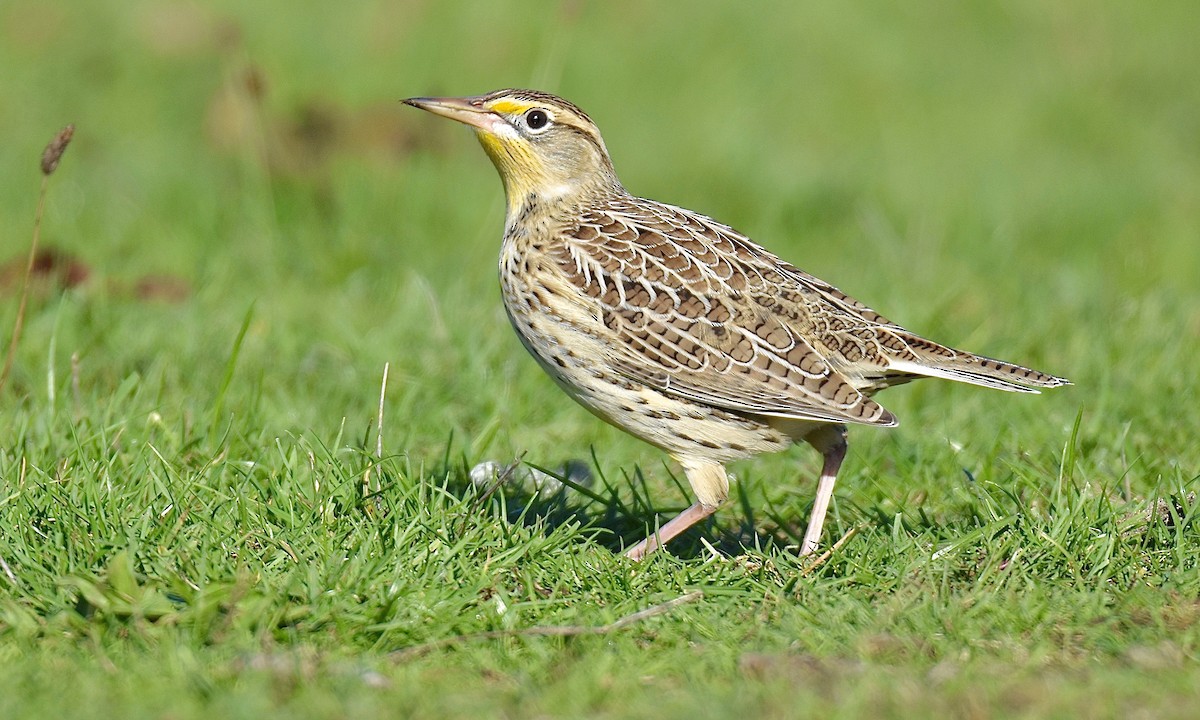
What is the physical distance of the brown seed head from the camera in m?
6.41

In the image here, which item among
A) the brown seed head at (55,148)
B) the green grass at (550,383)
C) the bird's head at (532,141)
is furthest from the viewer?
the bird's head at (532,141)

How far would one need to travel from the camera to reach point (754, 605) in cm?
577

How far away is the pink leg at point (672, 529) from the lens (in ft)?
20.2

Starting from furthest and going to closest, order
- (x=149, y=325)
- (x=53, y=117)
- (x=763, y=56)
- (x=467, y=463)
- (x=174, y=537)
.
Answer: (x=763, y=56), (x=53, y=117), (x=149, y=325), (x=467, y=463), (x=174, y=537)

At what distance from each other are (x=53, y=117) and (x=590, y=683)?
989 centimetres

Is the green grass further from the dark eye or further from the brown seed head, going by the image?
the dark eye

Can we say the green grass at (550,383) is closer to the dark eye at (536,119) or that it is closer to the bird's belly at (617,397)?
the bird's belly at (617,397)

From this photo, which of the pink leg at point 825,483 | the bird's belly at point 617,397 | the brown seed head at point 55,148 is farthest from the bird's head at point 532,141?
the pink leg at point 825,483

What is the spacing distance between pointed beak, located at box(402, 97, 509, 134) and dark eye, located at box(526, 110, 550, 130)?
4.3 inches

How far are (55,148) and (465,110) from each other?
1.79m

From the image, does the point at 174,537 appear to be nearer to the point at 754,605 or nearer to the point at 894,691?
the point at 754,605

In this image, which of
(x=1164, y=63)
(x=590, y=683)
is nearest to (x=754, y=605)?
(x=590, y=683)

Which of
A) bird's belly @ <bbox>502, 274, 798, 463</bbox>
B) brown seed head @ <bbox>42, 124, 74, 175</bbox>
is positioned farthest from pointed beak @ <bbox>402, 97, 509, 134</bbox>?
brown seed head @ <bbox>42, 124, 74, 175</bbox>

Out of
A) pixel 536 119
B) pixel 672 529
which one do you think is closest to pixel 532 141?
pixel 536 119
